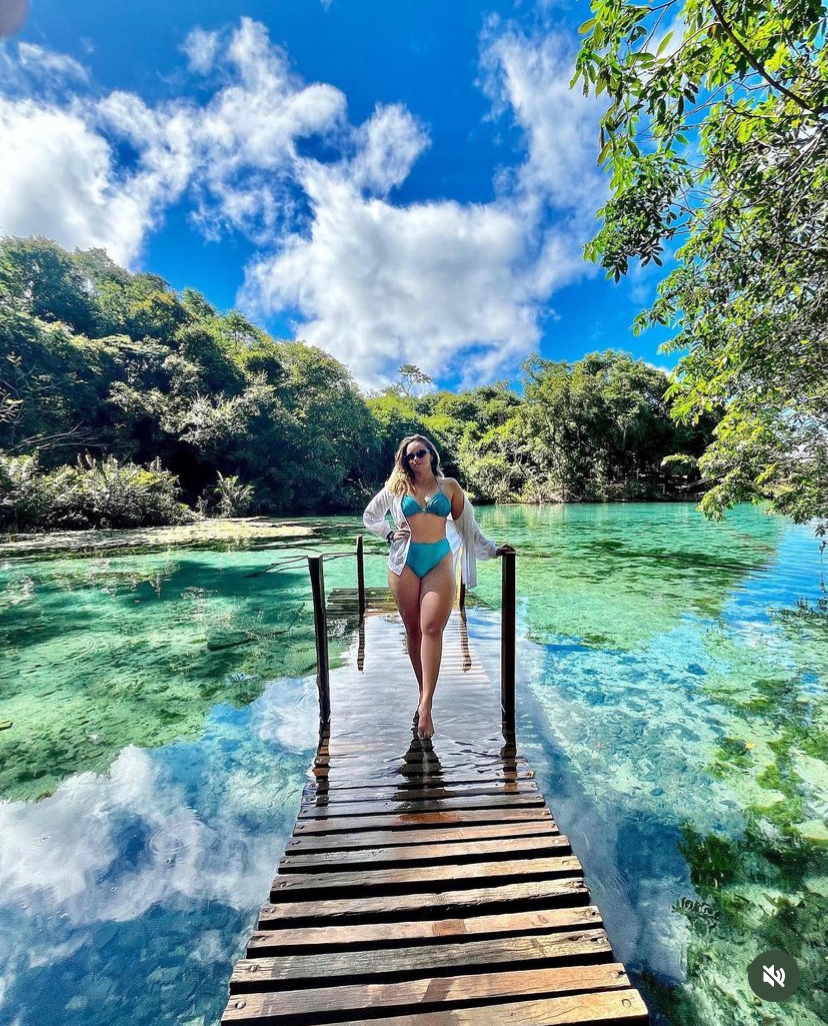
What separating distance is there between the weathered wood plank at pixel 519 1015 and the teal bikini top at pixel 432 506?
2175mm

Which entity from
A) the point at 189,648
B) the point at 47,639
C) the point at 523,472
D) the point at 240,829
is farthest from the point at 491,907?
the point at 523,472

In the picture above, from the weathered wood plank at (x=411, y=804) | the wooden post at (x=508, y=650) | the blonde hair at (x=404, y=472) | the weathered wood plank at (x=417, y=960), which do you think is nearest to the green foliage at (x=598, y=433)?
the wooden post at (x=508, y=650)

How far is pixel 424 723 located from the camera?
3.12 metres

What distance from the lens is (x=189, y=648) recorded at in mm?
6527

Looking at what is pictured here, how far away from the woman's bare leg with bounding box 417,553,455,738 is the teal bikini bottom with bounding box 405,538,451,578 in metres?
0.03

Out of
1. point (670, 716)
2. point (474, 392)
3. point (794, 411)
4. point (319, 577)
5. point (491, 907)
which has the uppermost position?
point (474, 392)

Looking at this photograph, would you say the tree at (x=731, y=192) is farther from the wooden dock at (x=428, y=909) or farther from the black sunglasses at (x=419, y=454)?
the wooden dock at (x=428, y=909)

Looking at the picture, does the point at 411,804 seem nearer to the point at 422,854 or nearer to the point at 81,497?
the point at 422,854

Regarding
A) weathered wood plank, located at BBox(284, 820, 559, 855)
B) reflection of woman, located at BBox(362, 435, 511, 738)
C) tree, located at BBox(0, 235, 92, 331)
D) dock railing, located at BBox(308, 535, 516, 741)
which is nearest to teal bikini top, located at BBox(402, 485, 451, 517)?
reflection of woman, located at BBox(362, 435, 511, 738)

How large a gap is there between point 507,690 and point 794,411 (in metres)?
6.22

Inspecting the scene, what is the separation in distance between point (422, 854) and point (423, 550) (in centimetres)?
155

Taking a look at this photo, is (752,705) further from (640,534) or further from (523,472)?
(523,472)

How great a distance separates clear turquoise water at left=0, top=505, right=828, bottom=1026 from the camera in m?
2.17

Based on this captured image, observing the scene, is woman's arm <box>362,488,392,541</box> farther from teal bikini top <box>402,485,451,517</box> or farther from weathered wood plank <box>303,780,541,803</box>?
weathered wood plank <box>303,780,541,803</box>
